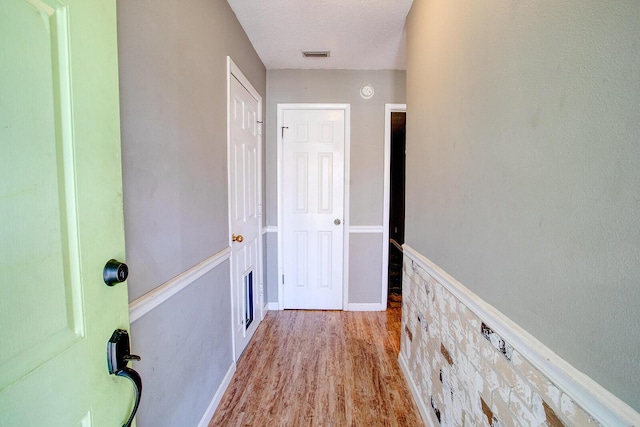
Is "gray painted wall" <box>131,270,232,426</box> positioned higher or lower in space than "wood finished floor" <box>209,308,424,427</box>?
higher

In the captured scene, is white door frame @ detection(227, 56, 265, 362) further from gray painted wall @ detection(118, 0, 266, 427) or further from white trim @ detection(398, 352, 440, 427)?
white trim @ detection(398, 352, 440, 427)

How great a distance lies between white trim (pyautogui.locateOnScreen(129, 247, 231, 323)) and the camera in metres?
0.95

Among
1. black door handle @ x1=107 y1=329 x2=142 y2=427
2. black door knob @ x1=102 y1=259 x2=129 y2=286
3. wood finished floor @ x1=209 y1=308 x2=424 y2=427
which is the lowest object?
wood finished floor @ x1=209 y1=308 x2=424 y2=427

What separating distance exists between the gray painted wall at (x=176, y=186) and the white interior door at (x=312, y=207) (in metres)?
1.15

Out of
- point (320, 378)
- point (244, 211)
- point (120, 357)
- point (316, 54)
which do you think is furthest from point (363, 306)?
point (120, 357)

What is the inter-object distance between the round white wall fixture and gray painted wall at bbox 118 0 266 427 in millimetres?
1458

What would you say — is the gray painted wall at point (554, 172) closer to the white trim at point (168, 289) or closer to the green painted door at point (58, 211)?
the green painted door at point (58, 211)

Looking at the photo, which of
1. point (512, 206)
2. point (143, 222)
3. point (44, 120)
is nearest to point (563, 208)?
point (512, 206)

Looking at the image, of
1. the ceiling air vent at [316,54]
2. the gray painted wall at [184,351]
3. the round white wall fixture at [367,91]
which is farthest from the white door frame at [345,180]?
the gray painted wall at [184,351]

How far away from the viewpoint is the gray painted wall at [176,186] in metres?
0.96

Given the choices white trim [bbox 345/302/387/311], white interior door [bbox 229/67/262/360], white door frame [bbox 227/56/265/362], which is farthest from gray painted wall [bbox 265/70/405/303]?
white trim [bbox 345/302/387/311]

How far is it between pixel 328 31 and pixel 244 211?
157cm

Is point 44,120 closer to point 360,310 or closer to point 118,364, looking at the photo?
point 118,364

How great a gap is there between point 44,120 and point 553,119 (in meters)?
1.05
